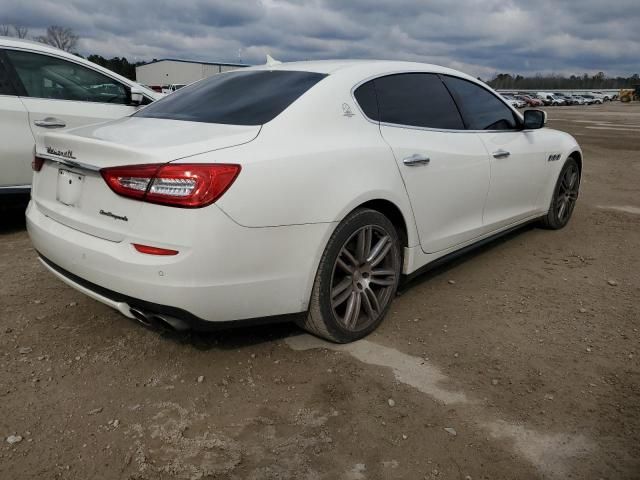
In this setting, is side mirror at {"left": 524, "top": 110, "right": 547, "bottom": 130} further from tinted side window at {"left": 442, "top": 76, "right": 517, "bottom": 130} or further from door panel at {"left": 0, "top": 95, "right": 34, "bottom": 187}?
door panel at {"left": 0, "top": 95, "right": 34, "bottom": 187}

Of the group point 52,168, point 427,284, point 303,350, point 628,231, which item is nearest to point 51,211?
point 52,168

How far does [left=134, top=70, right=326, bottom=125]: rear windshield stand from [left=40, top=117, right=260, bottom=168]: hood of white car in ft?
0.42

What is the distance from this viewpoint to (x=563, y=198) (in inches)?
209

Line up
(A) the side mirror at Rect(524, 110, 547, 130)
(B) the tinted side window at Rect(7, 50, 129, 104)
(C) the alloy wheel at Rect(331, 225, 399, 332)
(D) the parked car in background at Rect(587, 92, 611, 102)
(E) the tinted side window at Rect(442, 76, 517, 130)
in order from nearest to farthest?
1. (C) the alloy wheel at Rect(331, 225, 399, 332)
2. (E) the tinted side window at Rect(442, 76, 517, 130)
3. (A) the side mirror at Rect(524, 110, 547, 130)
4. (B) the tinted side window at Rect(7, 50, 129, 104)
5. (D) the parked car in background at Rect(587, 92, 611, 102)

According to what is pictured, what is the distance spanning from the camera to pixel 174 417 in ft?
7.66

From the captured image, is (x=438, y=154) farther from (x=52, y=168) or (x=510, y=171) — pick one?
(x=52, y=168)

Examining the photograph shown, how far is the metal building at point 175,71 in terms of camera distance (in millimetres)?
40625

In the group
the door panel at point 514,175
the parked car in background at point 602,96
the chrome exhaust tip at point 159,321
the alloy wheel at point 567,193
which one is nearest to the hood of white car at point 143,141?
the chrome exhaust tip at point 159,321

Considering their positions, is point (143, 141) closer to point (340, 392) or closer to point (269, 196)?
point (269, 196)

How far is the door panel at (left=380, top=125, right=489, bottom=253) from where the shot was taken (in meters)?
3.08

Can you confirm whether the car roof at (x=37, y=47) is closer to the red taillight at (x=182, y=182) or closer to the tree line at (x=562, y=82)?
the red taillight at (x=182, y=182)

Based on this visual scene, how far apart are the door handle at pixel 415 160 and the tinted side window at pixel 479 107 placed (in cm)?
78

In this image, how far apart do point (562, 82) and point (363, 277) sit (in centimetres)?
12366

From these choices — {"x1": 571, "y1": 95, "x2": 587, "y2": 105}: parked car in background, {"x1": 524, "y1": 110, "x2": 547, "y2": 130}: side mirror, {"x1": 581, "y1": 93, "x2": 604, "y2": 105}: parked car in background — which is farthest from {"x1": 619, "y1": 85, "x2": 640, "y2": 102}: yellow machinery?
{"x1": 524, "y1": 110, "x2": 547, "y2": 130}: side mirror
